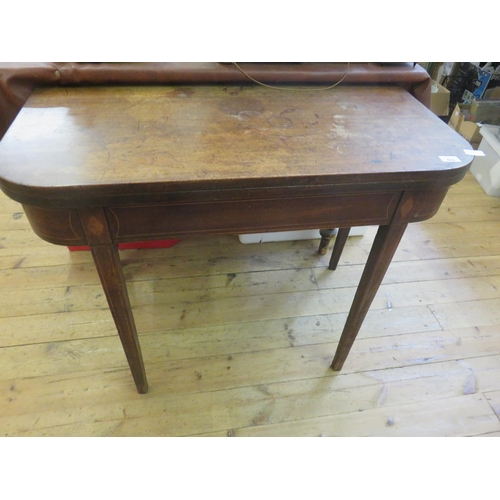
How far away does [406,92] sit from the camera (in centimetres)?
99

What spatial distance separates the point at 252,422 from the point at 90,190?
0.81 meters

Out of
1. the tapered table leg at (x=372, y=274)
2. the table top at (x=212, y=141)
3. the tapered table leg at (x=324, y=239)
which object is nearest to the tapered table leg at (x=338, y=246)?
the tapered table leg at (x=324, y=239)

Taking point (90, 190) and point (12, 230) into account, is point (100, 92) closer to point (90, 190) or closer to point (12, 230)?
point (90, 190)

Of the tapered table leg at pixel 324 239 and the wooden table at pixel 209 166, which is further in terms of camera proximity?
the tapered table leg at pixel 324 239

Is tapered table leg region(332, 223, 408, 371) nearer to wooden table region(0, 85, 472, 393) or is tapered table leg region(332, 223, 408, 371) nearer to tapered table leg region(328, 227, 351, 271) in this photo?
wooden table region(0, 85, 472, 393)

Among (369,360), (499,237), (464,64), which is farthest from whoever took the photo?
(464,64)

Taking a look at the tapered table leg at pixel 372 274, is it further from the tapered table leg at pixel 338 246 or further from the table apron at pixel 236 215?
the tapered table leg at pixel 338 246

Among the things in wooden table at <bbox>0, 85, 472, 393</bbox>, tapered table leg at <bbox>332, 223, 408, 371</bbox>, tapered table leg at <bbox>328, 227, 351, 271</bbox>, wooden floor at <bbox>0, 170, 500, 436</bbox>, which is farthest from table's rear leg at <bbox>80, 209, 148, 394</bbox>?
tapered table leg at <bbox>328, 227, 351, 271</bbox>

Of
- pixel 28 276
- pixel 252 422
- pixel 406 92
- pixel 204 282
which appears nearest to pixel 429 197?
pixel 406 92

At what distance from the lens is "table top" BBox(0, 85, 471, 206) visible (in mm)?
647

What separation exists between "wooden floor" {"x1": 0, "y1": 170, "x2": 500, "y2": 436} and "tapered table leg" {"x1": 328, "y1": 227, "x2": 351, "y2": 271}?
4 centimetres

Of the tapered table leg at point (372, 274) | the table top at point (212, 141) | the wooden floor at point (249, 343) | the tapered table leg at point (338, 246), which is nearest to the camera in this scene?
the table top at point (212, 141)

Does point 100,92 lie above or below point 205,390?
above

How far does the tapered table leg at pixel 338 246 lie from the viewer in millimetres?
1374
